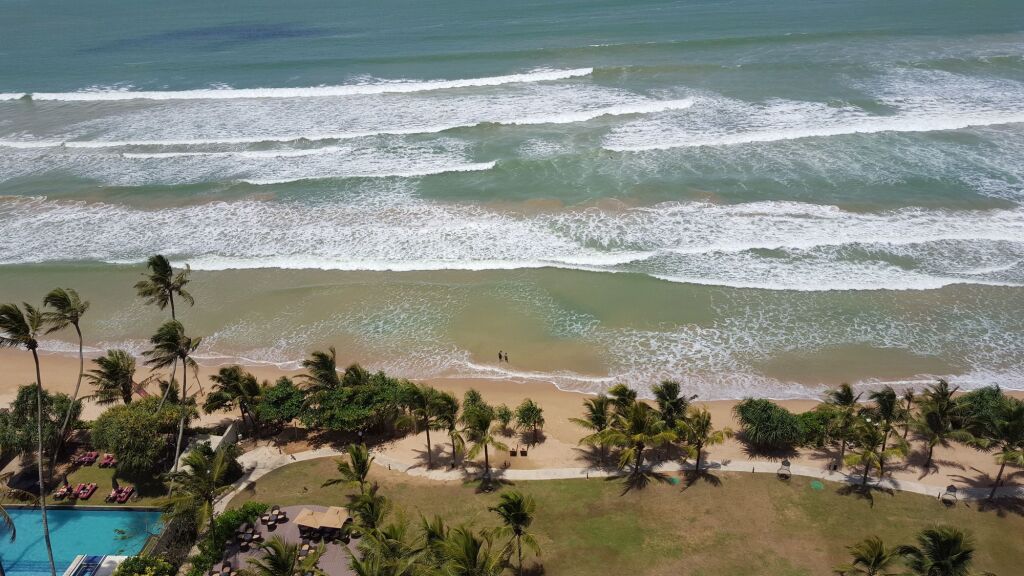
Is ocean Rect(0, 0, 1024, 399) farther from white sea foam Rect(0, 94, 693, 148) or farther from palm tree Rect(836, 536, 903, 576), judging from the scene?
palm tree Rect(836, 536, 903, 576)

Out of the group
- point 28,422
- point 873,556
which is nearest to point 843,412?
point 873,556

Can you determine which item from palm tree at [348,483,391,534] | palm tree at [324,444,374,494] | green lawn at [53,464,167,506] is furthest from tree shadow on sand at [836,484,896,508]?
green lawn at [53,464,167,506]

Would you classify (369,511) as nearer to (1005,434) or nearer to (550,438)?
(550,438)

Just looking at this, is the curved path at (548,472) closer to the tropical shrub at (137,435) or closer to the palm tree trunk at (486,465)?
the palm tree trunk at (486,465)

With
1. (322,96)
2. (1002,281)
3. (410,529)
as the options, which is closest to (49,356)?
(410,529)

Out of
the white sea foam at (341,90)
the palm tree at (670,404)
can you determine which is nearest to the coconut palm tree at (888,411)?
the palm tree at (670,404)
